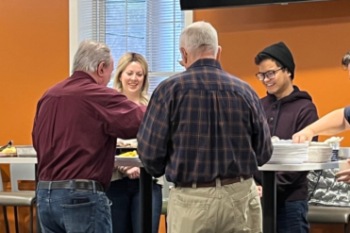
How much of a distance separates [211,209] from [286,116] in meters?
1.02

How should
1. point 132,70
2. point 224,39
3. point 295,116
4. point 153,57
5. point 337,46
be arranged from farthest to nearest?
point 153,57
point 224,39
point 337,46
point 132,70
point 295,116

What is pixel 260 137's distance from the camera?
221 cm

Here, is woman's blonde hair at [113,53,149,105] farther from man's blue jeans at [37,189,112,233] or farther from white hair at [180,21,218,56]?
white hair at [180,21,218,56]

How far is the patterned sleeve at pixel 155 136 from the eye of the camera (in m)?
2.08

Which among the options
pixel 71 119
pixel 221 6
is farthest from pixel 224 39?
pixel 71 119

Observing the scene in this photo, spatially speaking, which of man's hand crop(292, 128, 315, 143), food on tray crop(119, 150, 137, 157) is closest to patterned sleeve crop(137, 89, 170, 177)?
food on tray crop(119, 150, 137, 157)

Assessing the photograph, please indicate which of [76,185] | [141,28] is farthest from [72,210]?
[141,28]

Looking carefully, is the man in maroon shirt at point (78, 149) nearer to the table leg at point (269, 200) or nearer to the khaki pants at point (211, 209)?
the khaki pants at point (211, 209)

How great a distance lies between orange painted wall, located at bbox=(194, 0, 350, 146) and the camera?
4062mm

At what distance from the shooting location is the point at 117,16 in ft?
16.2

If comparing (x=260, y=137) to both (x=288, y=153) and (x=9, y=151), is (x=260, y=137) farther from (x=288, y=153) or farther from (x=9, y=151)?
(x=9, y=151)

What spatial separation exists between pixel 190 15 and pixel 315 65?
1.12 meters

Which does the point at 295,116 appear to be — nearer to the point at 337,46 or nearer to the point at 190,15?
the point at 337,46

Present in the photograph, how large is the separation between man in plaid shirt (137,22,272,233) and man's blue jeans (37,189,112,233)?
33 cm
